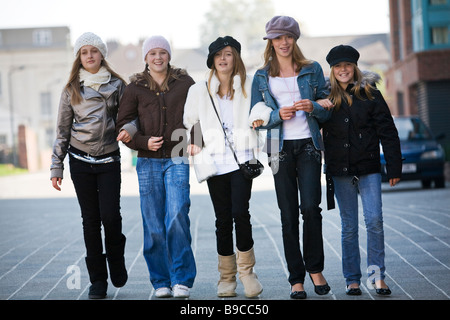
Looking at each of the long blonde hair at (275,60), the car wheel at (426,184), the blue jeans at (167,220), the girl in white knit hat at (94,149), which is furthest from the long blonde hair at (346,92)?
the car wheel at (426,184)

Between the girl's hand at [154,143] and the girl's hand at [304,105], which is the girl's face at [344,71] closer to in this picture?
the girl's hand at [304,105]

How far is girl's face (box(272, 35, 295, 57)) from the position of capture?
6000 mm

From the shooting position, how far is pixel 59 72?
78000 mm

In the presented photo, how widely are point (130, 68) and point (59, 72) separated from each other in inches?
845

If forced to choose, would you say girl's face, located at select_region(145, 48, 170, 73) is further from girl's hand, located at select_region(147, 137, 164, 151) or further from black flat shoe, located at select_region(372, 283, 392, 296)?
black flat shoe, located at select_region(372, 283, 392, 296)

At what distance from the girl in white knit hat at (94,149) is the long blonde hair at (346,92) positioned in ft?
5.39

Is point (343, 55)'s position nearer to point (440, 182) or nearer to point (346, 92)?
point (346, 92)

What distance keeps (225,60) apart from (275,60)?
0.36 meters

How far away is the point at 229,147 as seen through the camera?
611cm

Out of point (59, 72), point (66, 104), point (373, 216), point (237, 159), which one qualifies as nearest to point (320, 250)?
point (373, 216)

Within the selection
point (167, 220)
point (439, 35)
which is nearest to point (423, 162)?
point (167, 220)

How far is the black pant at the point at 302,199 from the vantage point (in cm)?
596

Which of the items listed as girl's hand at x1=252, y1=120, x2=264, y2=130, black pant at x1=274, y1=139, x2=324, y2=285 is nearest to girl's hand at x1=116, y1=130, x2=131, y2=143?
girl's hand at x1=252, y1=120, x2=264, y2=130
